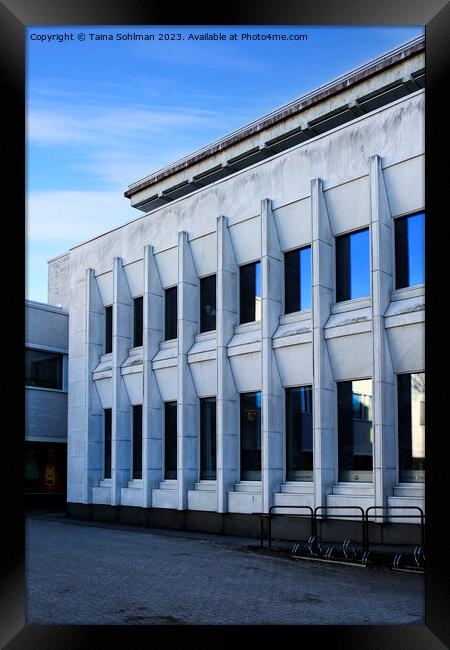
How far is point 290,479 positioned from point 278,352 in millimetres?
3316

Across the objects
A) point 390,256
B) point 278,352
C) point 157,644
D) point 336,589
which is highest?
point 390,256

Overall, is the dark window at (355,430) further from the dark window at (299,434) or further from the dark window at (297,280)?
the dark window at (297,280)

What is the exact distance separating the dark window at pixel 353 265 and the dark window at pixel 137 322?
8634 mm

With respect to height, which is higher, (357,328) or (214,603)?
(357,328)

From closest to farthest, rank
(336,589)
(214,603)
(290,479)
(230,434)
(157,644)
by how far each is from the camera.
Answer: (157,644), (214,603), (336,589), (290,479), (230,434)

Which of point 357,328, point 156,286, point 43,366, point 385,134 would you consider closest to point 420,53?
point 385,134

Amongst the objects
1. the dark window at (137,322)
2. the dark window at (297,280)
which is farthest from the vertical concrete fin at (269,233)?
the dark window at (137,322)

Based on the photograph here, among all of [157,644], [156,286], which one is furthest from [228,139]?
[157,644]

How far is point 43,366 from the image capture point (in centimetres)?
3117

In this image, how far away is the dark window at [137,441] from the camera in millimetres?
25172

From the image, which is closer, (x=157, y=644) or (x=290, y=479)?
(x=157, y=644)

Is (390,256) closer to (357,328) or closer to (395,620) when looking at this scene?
(357,328)

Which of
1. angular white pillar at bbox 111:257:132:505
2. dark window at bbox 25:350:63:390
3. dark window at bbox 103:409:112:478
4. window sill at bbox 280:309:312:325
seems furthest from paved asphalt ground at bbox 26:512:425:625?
dark window at bbox 25:350:63:390

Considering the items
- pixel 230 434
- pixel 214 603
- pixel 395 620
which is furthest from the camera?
pixel 230 434
